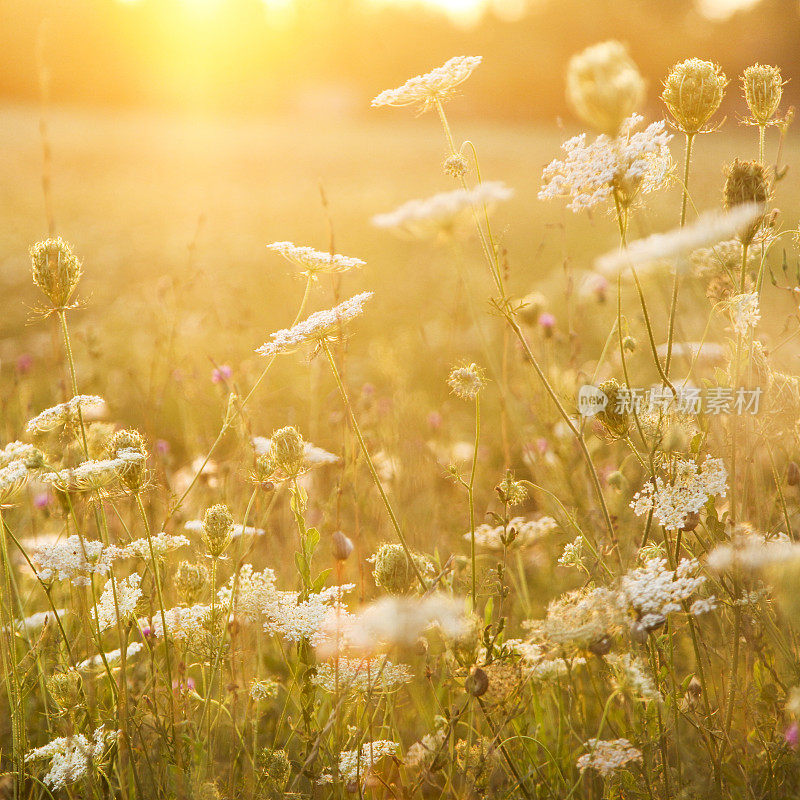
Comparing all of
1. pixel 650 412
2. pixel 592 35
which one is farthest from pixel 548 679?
pixel 592 35

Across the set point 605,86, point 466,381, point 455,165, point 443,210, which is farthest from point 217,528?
point 605,86

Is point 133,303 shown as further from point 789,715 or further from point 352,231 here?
point 789,715

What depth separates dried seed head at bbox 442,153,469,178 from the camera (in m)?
1.78

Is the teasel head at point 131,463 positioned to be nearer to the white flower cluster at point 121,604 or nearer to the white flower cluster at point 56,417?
the white flower cluster at point 56,417

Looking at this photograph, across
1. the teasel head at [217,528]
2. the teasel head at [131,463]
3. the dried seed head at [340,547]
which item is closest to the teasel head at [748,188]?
the dried seed head at [340,547]

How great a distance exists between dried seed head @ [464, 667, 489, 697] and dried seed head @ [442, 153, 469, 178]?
1063 millimetres

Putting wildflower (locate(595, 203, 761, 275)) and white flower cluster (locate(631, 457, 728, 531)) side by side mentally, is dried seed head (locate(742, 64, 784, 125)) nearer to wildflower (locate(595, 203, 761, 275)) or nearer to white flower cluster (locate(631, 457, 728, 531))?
wildflower (locate(595, 203, 761, 275))

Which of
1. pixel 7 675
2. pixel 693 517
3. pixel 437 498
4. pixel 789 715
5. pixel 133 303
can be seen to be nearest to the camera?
pixel 693 517

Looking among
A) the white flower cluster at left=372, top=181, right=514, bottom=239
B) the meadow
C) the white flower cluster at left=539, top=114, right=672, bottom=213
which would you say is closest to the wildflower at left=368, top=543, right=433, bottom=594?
the meadow

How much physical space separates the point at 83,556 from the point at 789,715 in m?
1.67

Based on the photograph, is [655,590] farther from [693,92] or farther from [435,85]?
[435,85]

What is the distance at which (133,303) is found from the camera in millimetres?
8414

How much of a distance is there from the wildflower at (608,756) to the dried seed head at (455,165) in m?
1.24

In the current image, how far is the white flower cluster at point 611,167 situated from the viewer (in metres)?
1.60
